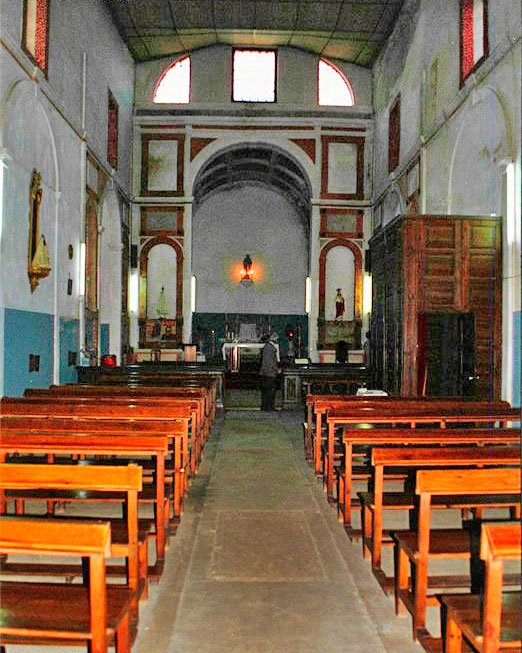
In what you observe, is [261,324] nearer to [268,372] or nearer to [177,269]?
[177,269]

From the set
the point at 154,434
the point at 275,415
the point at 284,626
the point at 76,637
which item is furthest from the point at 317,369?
the point at 76,637

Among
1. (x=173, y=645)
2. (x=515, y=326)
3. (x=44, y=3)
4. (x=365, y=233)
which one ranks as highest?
(x=44, y=3)

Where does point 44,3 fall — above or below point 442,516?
above

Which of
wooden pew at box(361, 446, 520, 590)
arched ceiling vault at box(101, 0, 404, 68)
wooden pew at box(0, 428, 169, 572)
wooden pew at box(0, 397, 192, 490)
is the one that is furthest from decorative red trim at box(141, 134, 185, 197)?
wooden pew at box(361, 446, 520, 590)

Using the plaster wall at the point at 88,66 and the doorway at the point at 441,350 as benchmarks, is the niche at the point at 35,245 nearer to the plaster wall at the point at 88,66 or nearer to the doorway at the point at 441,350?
the plaster wall at the point at 88,66

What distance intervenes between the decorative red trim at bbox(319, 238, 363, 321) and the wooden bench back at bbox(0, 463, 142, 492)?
17.2m

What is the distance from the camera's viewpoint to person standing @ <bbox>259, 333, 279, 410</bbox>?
46.8 feet

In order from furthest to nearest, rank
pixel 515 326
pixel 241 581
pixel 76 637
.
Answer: pixel 515 326 → pixel 241 581 → pixel 76 637

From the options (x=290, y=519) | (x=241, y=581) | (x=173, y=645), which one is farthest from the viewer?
(x=290, y=519)

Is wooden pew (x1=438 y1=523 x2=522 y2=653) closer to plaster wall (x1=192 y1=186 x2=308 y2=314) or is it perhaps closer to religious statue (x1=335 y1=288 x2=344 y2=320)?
religious statue (x1=335 y1=288 x2=344 y2=320)

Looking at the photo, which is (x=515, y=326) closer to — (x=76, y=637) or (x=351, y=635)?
(x=351, y=635)

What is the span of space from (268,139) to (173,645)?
59.7ft

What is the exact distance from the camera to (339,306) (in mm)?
20344

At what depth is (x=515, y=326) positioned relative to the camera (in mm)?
9945
